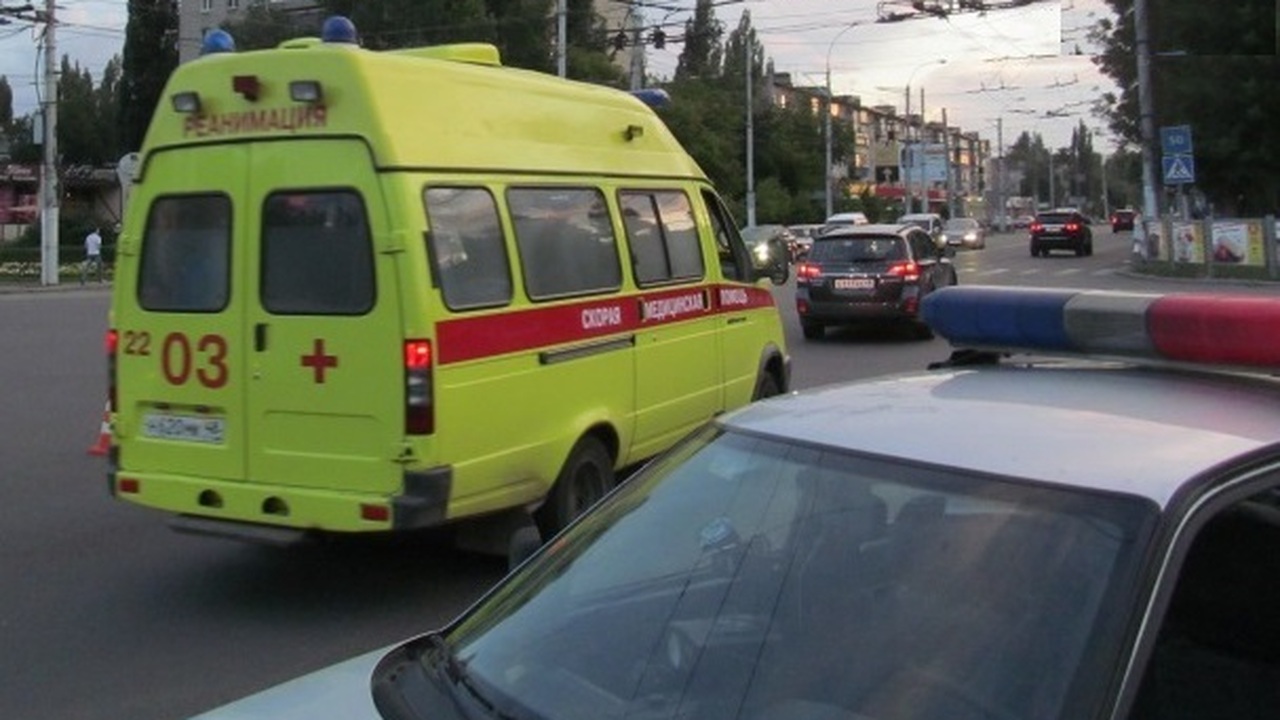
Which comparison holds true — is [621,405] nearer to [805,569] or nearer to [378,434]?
[378,434]

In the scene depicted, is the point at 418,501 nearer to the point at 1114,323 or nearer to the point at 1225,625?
the point at 1114,323

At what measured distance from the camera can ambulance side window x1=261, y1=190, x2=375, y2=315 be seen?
6.43 meters

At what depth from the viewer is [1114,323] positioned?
3.00 meters

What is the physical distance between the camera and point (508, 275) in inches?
277

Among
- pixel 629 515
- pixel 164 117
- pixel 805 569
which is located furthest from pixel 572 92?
pixel 805 569

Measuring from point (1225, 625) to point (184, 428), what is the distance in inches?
209

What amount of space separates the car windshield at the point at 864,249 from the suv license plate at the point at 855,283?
0.90 feet

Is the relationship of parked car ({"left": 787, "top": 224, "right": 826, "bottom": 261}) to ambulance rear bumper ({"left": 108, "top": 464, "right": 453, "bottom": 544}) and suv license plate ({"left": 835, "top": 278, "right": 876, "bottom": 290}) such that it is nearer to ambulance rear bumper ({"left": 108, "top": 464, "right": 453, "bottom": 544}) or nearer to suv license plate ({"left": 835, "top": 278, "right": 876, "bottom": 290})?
suv license plate ({"left": 835, "top": 278, "right": 876, "bottom": 290})

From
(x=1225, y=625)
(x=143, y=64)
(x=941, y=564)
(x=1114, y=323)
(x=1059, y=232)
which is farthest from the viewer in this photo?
(x=143, y=64)

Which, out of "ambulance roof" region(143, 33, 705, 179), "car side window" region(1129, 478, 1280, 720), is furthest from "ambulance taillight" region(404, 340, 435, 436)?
"car side window" region(1129, 478, 1280, 720)

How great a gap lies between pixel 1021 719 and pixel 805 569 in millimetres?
590

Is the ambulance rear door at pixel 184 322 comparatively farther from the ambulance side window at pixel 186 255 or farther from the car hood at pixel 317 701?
the car hood at pixel 317 701

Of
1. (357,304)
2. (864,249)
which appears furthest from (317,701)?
(864,249)

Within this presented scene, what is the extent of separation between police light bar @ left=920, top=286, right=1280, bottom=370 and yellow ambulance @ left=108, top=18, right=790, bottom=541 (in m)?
3.32
